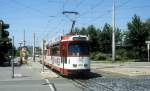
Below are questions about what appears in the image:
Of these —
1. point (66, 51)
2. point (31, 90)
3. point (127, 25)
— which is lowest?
point (31, 90)

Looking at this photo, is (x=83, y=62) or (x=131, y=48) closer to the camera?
(x=83, y=62)

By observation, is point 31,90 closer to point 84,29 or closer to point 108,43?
point 108,43

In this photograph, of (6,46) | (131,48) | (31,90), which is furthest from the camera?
(131,48)

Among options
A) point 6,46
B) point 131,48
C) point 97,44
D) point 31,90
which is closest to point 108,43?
point 97,44

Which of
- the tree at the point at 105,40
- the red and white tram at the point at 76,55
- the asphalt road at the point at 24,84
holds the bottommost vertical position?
the asphalt road at the point at 24,84

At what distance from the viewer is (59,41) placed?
3241cm

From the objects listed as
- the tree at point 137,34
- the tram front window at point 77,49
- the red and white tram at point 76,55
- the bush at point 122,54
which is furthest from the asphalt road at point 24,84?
the bush at point 122,54

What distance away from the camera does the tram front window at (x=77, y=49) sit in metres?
29.8

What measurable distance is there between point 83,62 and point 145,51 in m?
49.5

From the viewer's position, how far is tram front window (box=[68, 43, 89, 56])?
29.8 metres

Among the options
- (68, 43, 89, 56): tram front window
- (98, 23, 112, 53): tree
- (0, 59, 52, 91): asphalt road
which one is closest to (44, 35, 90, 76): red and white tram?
(68, 43, 89, 56): tram front window

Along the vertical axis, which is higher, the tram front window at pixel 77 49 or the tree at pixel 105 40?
the tree at pixel 105 40

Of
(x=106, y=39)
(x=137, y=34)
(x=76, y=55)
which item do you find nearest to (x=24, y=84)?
(x=76, y=55)

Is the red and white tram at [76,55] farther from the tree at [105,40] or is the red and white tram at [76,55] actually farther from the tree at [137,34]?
the tree at [105,40]
